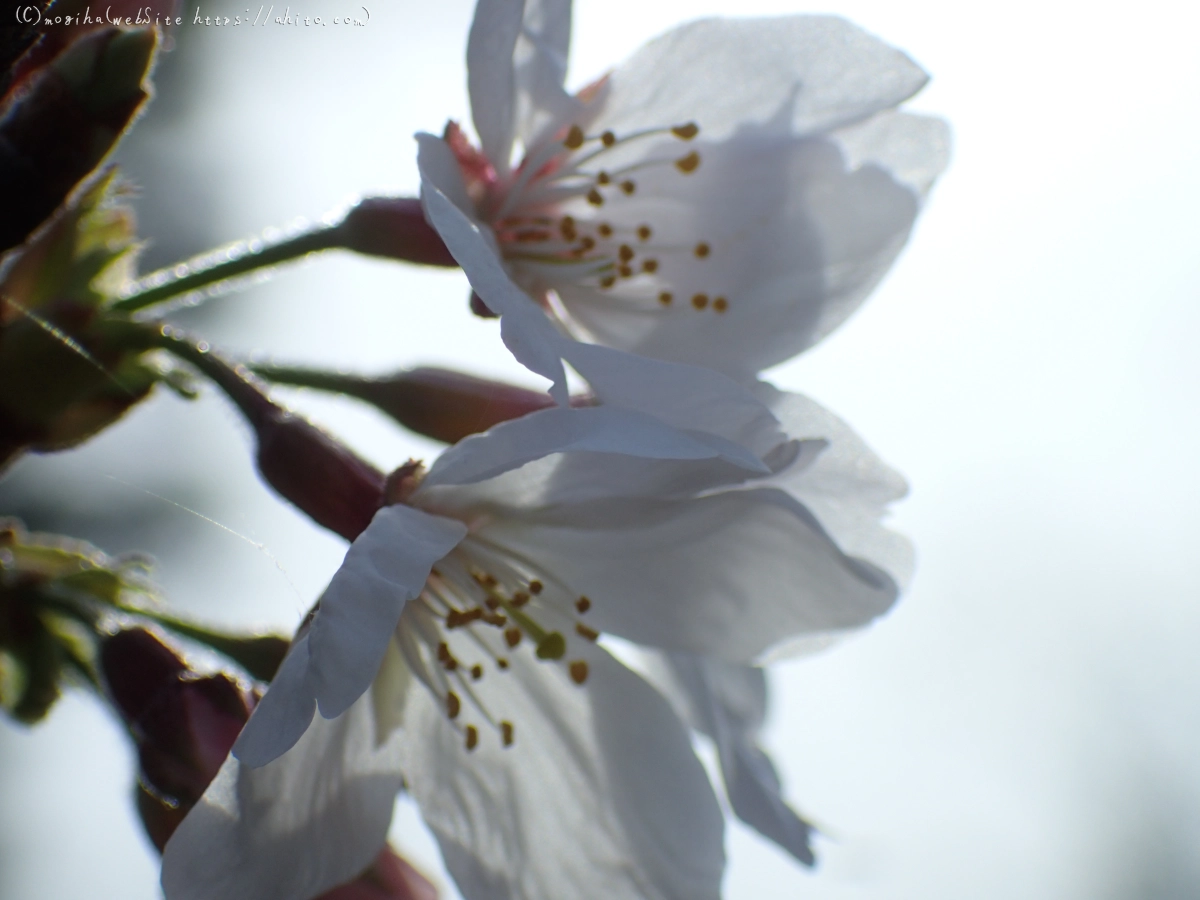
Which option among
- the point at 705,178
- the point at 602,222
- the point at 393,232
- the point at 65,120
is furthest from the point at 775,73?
the point at 65,120

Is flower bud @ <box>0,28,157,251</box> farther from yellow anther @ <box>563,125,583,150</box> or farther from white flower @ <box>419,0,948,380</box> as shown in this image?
yellow anther @ <box>563,125,583,150</box>

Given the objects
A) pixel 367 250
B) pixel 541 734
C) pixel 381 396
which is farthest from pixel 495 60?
pixel 541 734

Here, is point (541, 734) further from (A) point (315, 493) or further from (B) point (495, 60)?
(B) point (495, 60)

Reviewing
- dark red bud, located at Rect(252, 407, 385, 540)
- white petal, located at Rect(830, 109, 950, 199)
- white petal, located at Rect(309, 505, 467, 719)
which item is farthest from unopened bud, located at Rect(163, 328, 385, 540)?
white petal, located at Rect(830, 109, 950, 199)

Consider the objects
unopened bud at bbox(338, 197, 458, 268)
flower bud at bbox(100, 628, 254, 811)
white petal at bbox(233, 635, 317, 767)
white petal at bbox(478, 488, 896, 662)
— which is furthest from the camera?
unopened bud at bbox(338, 197, 458, 268)

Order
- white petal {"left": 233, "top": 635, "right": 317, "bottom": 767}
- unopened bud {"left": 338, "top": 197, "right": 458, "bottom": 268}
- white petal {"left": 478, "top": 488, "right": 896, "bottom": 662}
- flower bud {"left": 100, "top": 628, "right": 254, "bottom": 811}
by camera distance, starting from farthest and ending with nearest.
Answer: unopened bud {"left": 338, "top": 197, "right": 458, "bottom": 268}, white petal {"left": 478, "top": 488, "right": 896, "bottom": 662}, flower bud {"left": 100, "top": 628, "right": 254, "bottom": 811}, white petal {"left": 233, "top": 635, "right": 317, "bottom": 767}

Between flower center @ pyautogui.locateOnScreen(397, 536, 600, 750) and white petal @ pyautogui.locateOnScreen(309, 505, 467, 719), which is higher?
white petal @ pyautogui.locateOnScreen(309, 505, 467, 719)
